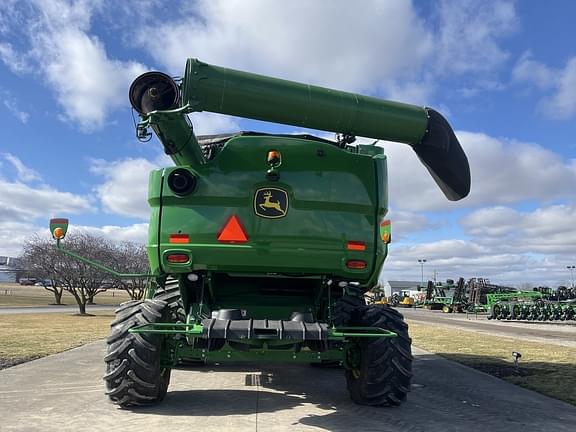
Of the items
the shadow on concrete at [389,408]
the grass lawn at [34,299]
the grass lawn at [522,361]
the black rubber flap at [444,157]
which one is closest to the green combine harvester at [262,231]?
the shadow on concrete at [389,408]

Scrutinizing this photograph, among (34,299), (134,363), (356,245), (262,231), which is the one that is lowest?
(34,299)

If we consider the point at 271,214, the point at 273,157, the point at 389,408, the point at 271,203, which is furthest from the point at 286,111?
the point at 389,408

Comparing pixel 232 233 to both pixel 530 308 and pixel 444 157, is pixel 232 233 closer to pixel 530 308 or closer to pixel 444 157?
pixel 444 157

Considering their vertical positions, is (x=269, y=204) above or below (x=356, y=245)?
above

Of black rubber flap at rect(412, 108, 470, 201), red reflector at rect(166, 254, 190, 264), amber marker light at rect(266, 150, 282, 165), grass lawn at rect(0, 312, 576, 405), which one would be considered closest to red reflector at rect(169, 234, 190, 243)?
red reflector at rect(166, 254, 190, 264)

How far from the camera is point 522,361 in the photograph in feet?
36.7

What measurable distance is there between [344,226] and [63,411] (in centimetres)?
383

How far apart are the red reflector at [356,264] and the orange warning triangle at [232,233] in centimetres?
123

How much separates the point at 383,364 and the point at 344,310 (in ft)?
3.03

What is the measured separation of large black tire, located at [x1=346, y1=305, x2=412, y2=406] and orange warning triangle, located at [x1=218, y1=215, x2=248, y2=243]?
183cm

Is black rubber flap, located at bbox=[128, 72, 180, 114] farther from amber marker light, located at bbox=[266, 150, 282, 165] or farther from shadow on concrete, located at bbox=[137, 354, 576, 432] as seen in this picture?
shadow on concrete, located at bbox=[137, 354, 576, 432]

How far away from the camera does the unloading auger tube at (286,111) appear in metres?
5.17

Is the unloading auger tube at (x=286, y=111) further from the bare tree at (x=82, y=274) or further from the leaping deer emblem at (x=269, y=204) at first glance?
the bare tree at (x=82, y=274)

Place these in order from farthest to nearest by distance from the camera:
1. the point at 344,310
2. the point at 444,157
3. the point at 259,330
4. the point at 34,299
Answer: the point at 34,299 < the point at 444,157 < the point at 344,310 < the point at 259,330
